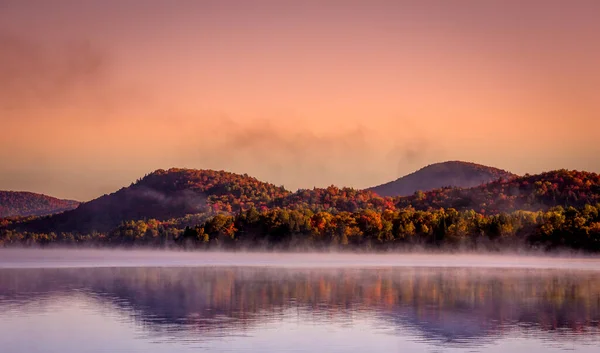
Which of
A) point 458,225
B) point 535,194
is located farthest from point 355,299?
point 535,194

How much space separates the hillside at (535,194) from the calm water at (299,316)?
379 ft

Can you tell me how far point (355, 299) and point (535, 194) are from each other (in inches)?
5498

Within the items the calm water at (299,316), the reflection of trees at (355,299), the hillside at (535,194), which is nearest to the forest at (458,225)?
the hillside at (535,194)

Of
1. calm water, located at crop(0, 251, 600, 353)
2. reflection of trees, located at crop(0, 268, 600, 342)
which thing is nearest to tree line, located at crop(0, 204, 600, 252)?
reflection of trees, located at crop(0, 268, 600, 342)

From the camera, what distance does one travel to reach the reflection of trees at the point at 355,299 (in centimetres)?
3888

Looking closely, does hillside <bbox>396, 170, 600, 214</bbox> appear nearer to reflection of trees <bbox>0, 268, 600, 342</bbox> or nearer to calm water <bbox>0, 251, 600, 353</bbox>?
reflection of trees <bbox>0, 268, 600, 342</bbox>

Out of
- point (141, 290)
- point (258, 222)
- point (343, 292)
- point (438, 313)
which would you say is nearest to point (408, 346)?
point (438, 313)

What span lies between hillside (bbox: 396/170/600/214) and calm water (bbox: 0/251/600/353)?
116 m

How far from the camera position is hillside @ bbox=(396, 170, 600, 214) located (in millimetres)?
176875

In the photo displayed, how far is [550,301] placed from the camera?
161 ft

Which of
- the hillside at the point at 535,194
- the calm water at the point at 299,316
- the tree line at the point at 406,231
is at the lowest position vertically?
the calm water at the point at 299,316

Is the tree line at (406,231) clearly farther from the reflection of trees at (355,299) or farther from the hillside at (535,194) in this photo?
the reflection of trees at (355,299)

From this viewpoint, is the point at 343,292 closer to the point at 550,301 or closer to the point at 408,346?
the point at 550,301

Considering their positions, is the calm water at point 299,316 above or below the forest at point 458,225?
below
